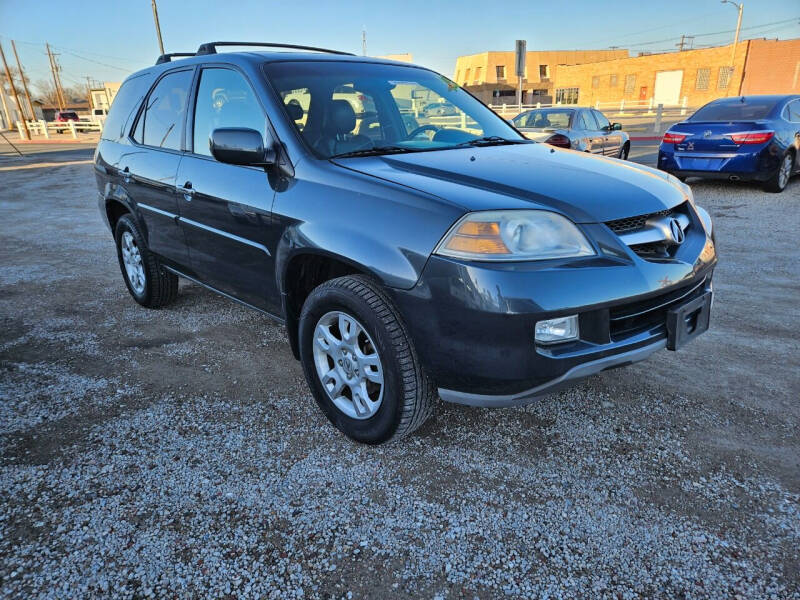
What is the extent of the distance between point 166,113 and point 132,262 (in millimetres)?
1348

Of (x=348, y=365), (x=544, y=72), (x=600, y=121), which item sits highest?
(x=544, y=72)

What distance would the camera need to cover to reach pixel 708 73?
45.6 meters

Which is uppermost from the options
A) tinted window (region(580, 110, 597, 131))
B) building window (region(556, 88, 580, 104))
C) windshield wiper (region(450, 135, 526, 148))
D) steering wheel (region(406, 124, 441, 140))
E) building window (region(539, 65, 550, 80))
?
building window (region(539, 65, 550, 80))

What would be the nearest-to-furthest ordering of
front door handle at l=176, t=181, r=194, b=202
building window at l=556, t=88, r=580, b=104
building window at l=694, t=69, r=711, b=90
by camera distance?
front door handle at l=176, t=181, r=194, b=202
building window at l=694, t=69, r=711, b=90
building window at l=556, t=88, r=580, b=104

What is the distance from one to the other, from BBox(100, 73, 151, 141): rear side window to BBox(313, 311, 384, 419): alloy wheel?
2.68 metres

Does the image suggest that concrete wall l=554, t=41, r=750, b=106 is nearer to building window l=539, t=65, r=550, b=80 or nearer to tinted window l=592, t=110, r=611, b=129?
building window l=539, t=65, r=550, b=80

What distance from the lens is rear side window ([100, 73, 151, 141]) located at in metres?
4.13

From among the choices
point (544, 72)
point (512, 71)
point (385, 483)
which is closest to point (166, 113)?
point (385, 483)

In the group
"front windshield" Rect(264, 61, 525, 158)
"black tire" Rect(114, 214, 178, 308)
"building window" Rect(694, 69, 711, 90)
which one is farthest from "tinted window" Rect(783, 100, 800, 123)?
"building window" Rect(694, 69, 711, 90)

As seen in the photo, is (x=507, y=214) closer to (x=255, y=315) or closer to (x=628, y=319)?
(x=628, y=319)

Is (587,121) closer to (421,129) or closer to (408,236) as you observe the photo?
(421,129)

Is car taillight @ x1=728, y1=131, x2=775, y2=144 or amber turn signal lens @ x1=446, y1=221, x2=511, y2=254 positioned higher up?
amber turn signal lens @ x1=446, y1=221, x2=511, y2=254

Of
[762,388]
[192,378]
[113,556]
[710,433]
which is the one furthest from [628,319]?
[192,378]

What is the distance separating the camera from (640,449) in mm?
2492
